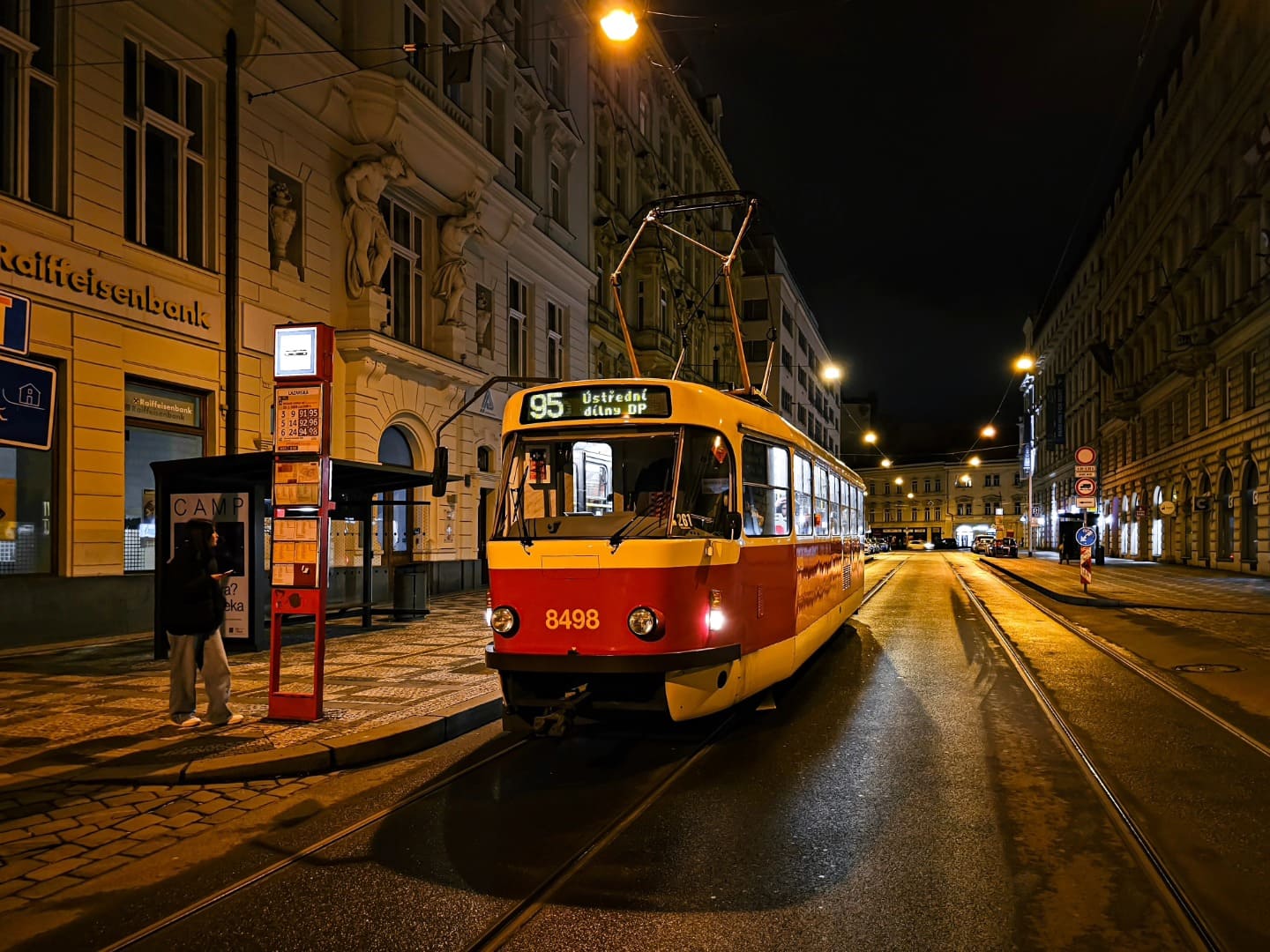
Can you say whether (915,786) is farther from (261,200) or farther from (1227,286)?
(1227,286)

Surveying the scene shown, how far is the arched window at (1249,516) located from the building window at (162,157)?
32.3m

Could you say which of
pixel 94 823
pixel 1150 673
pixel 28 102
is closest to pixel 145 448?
pixel 28 102

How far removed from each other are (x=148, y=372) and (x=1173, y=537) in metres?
41.9

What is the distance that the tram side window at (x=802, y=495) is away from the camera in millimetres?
9633

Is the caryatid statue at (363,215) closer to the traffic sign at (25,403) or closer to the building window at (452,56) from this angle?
the building window at (452,56)

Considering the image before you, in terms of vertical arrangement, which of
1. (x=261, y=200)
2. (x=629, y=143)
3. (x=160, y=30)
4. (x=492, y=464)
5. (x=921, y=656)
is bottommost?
(x=921, y=656)

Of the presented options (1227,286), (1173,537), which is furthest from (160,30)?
(1173,537)

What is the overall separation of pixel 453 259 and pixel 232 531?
38.7ft

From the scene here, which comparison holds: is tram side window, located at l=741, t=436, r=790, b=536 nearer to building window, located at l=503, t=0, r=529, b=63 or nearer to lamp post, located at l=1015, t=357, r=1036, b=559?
building window, located at l=503, t=0, r=529, b=63

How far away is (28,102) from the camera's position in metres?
13.2

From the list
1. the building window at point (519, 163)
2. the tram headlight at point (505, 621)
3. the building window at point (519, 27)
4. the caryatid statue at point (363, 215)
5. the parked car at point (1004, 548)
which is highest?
the building window at point (519, 27)

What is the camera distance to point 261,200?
17156mm

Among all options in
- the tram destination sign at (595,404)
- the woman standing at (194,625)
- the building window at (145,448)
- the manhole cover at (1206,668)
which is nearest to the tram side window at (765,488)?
the tram destination sign at (595,404)

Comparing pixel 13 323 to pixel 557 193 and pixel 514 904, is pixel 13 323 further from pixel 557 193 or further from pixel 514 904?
pixel 557 193
